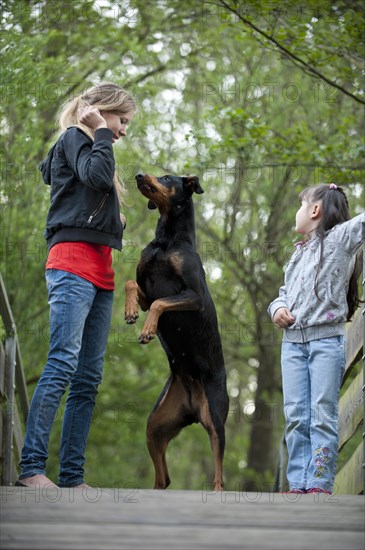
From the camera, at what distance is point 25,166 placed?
10.4 meters

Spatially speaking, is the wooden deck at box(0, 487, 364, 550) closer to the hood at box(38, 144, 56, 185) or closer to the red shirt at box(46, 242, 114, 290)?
the red shirt at box(46, 242, 114, 290)

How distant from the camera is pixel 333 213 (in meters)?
5.43

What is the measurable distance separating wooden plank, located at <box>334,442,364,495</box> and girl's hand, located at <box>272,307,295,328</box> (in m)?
0.82

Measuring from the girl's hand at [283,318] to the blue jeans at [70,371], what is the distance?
3.30 ft

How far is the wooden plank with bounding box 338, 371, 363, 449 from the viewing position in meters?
5.35

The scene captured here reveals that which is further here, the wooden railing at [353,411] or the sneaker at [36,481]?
the wooden railing at [353,411]

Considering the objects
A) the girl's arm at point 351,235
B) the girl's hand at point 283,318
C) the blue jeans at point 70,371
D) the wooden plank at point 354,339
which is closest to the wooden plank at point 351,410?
the wooden plank at point 354,339

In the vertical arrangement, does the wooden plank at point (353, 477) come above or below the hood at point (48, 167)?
below

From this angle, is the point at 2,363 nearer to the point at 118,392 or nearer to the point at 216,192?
the point at 216,192

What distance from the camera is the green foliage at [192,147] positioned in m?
10.1

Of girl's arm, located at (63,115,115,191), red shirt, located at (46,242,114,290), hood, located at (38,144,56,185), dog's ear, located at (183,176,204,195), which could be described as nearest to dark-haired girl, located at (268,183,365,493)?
dog's ear, located at (183,176,204,195)

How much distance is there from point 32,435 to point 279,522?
2.00 m

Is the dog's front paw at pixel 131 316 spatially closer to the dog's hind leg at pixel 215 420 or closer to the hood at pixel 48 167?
the dog's hind leg at pixel 215 420

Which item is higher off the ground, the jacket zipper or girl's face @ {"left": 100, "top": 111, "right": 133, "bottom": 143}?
girl's face @ {"left": 100, "top": 111, "right": 133, "bottom": 143}
